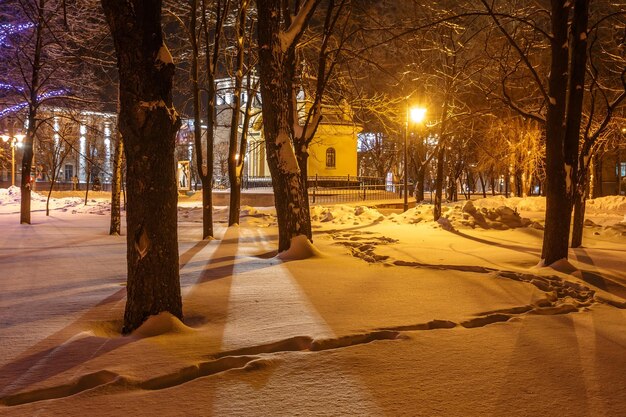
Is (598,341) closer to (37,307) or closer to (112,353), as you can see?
(112,353)

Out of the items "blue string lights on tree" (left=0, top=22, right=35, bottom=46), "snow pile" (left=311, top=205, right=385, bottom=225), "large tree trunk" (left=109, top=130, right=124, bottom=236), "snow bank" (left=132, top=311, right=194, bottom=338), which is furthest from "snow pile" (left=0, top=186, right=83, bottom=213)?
"snow bank" (left=132, top=311, right=194, bottom=338)

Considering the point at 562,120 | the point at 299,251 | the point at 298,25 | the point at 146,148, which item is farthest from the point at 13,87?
the point at 562,120

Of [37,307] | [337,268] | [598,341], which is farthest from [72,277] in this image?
[598,341]

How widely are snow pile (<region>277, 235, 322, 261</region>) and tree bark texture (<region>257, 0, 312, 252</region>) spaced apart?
0.11m

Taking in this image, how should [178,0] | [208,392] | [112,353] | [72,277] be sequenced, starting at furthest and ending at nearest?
[178,0], [72,277], [112,353], [208,392]

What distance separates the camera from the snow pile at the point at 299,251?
A: 9.79 meters

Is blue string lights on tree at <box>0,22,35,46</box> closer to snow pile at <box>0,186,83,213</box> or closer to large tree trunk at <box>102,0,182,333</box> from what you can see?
snow pile at <box>0,186,83,213</box>

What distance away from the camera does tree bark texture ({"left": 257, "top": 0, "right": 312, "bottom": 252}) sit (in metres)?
9.96

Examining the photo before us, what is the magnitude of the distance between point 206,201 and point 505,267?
839 cm

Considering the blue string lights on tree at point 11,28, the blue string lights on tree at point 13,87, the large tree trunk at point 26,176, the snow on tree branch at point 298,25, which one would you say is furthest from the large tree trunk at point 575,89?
the blue string lights on tree at point 11,28

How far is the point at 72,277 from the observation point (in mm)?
8180

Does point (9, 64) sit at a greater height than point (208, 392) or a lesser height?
greater

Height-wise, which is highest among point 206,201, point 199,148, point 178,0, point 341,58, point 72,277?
point 178,0

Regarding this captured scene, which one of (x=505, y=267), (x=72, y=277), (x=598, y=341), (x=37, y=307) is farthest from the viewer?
(x=505, y=267)
